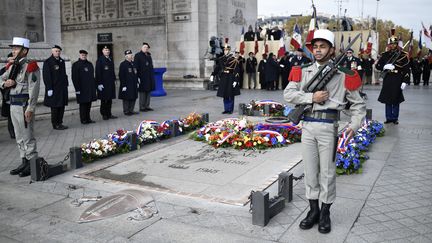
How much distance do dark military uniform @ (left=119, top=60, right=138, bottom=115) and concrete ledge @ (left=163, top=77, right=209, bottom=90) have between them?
856 centimetres

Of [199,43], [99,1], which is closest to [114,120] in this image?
[199,43]

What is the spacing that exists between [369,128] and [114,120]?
22.6 feet

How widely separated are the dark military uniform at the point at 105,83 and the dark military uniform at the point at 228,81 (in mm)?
3164

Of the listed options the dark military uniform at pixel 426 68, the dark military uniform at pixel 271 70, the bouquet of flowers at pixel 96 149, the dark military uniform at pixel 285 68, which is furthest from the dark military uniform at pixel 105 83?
the dark military uniform at pixel 426 68

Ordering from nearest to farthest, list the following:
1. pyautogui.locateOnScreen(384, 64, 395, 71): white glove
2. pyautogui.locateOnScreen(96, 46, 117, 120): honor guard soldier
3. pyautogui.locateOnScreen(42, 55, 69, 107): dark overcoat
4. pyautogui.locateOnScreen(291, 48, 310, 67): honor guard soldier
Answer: pyautogui.locateOnScreen(384, 64, 395, 71): white glove, pyautogui.locateOnScreen(42, 55, 69, 107): dark overcoat, pyautogui.locateOnScreen(96, 46, 117, 120): honor guard soldier, pyautogui.locateOnScreen(291, 48, 310, 67): honor guard soldier

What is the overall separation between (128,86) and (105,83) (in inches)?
32.7

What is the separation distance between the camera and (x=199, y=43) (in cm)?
2212

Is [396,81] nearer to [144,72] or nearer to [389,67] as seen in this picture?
[389,67]

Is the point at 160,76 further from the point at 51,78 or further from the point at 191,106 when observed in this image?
the point at 51,78

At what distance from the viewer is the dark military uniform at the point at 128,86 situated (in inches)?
523

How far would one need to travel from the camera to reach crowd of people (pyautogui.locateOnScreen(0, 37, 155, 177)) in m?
6.79

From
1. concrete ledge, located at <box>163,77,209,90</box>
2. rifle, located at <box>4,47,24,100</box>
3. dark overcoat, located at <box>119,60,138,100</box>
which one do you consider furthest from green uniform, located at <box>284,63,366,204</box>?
concrete ledge, located at <box>163,77,209,90</box>

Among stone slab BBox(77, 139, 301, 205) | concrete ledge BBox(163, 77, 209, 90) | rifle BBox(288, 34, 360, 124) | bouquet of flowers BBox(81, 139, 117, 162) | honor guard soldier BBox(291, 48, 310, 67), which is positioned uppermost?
honor guard soldier BBox(291, 48, 310, 67)

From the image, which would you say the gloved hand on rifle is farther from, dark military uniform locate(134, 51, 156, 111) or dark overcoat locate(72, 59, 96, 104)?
dark overcoat locate(72, 59, 96, 104)
